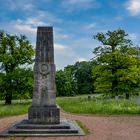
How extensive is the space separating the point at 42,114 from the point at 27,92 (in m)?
26.2

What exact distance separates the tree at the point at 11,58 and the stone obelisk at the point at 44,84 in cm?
2490

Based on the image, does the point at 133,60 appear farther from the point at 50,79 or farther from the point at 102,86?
the point at 50,79

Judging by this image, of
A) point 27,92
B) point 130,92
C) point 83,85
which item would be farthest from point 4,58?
point 83,85

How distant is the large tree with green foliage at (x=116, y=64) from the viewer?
4412 centimetres

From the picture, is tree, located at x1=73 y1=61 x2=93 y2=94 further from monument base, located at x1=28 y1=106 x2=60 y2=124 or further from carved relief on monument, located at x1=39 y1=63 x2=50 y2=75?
monument base, located at x1=28 y1=106 x2=60 y2=124

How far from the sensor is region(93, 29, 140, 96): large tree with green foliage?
4412 cm

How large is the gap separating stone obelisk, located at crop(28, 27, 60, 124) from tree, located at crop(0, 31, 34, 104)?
24.9 m

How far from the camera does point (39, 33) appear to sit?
65.2 ft

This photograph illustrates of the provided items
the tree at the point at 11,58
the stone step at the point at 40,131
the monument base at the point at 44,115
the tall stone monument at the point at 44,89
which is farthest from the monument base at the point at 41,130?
the tree at the point at 11,58

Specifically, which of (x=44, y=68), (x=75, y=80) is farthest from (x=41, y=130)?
(x=75, y=80)

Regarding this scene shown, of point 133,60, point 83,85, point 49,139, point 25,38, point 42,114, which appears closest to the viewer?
point 49,139

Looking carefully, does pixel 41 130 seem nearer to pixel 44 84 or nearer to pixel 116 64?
pixel 44 84

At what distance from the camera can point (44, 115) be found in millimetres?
19031

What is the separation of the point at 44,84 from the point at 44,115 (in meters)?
1.57
